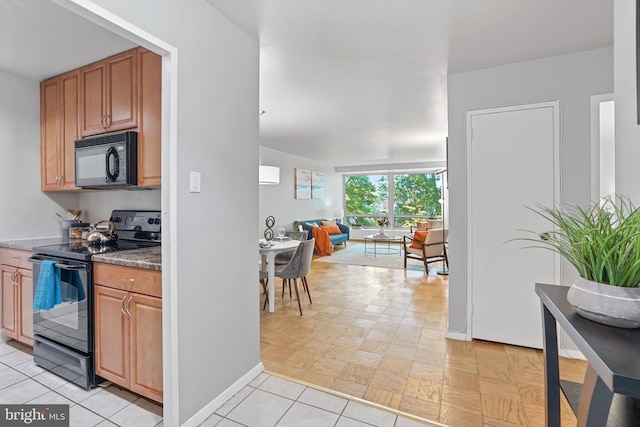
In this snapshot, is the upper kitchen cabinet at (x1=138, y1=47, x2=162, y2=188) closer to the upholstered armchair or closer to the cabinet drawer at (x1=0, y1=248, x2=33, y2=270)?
the cabinet drawer at (x1=0, y1=248, x2=33, y2=270)

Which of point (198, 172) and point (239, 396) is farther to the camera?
point (239, 396)

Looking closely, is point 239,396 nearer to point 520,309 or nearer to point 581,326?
point 581,326

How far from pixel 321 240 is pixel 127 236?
4.75 m

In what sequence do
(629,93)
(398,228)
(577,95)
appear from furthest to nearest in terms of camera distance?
1. (398,228)
2. (577,95)
3. (629,93)

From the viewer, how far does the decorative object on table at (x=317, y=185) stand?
8.09 metres

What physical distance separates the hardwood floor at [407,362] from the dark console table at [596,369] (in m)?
0.83

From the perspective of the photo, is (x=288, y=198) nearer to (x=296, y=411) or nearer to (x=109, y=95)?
(x=109, y=95)

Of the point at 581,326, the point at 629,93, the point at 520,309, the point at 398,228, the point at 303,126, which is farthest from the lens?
the point at 398,228

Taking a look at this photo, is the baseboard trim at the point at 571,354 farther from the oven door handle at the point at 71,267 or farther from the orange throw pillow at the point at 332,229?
the orange throw pillow at the point at 332,229

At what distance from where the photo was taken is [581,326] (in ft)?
2.62

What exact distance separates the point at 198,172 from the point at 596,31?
2.76 meters

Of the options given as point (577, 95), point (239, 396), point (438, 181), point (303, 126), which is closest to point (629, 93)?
point (577, 95)

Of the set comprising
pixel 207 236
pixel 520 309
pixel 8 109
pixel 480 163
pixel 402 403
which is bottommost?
pixel 402 403

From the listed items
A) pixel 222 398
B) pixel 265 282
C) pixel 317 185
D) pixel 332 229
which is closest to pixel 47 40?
pixel 222 398
